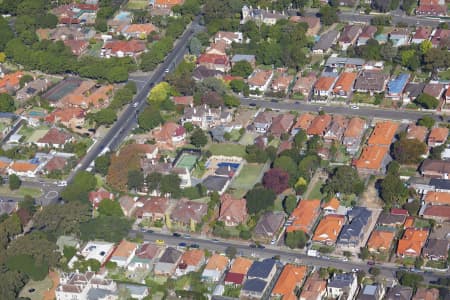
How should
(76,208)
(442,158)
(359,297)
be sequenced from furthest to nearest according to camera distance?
(442,158)
(76,208)
(359,297)

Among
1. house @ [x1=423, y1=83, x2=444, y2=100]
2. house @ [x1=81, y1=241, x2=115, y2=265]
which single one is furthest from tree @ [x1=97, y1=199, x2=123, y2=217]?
house @ [x1=423, y1=83, x2=444, y2=100]

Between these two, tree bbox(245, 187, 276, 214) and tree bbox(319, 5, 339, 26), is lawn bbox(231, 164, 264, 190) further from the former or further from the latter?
tree bbox(319, 5, 339, 26)

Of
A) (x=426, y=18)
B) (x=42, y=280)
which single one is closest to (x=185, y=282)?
(x=42, y=280)

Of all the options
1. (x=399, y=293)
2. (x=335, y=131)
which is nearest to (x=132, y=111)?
(x=335, y=131)

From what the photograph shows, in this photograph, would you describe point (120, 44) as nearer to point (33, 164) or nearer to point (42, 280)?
point (33, 164)

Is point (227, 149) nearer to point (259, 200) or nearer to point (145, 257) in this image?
point (259, 200)
